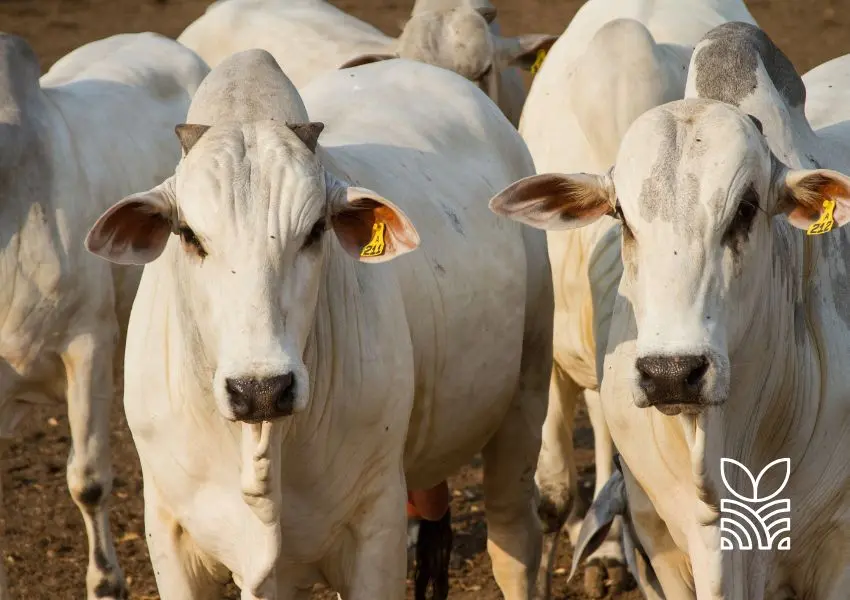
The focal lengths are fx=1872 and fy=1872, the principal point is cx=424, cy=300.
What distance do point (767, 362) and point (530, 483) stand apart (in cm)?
168

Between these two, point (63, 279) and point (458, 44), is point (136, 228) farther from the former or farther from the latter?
point (458, 44)

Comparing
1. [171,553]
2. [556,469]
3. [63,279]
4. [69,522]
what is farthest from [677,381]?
[69,522]

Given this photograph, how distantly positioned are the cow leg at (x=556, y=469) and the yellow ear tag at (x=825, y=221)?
2391 mm

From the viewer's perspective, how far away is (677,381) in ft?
14.2

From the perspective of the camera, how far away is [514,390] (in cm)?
603

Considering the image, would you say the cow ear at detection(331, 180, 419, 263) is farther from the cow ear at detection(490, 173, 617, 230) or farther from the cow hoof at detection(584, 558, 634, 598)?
the cow hoof at detection(584, 558, 634, 598)

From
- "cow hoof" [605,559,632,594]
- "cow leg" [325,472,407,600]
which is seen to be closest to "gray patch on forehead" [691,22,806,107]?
"cow leg" [325,472,407,600]

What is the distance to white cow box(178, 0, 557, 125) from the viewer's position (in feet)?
29.4

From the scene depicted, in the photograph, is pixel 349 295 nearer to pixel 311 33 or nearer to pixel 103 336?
pixel 103 336

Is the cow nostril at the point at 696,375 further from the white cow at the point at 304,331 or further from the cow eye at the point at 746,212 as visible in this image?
the white cow at the point at 304,331

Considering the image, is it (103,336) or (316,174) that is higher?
(316,174)

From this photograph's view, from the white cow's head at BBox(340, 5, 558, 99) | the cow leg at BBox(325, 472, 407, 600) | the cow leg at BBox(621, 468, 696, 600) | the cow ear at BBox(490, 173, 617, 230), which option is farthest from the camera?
the white cow's head at BBox(340, 5, 558, 99)

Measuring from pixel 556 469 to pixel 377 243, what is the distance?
2601 millimetres

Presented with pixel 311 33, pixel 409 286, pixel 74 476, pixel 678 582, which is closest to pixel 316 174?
pixel 409 286
